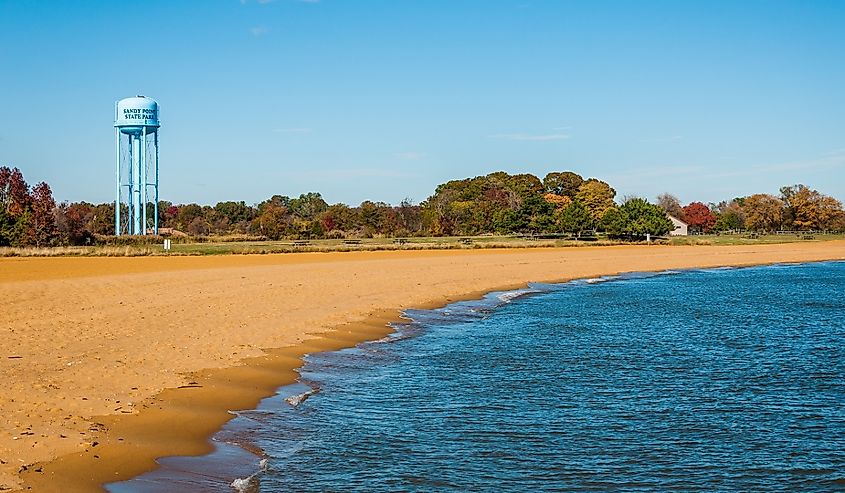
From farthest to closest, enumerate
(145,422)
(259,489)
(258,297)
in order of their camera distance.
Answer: (258,297)
(145,422)
(259,489)

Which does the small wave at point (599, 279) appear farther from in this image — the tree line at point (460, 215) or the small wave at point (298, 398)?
the tree line at point (460, 215)

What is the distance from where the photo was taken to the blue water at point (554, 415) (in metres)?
10.2

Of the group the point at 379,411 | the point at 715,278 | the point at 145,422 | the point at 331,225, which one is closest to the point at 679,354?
the point at 379,411

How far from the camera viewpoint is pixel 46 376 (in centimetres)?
1383

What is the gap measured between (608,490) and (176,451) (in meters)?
5.22

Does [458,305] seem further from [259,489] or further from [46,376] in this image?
[259,489]

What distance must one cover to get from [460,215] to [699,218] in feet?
196

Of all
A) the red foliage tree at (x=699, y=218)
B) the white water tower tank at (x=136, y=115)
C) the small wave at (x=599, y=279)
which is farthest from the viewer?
the red foliage tree at (x=699, y=218)

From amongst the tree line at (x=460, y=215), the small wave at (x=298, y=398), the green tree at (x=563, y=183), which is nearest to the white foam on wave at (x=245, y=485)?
the small wave at (x=298, y=398)

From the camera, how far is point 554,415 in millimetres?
Result: 13414

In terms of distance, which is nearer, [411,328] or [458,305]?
[411,328]

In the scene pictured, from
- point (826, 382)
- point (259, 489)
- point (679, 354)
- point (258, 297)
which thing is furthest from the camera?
point (258, 297)

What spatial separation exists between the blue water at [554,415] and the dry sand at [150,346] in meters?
0.69

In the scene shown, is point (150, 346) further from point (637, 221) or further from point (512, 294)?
point (637, 221)
